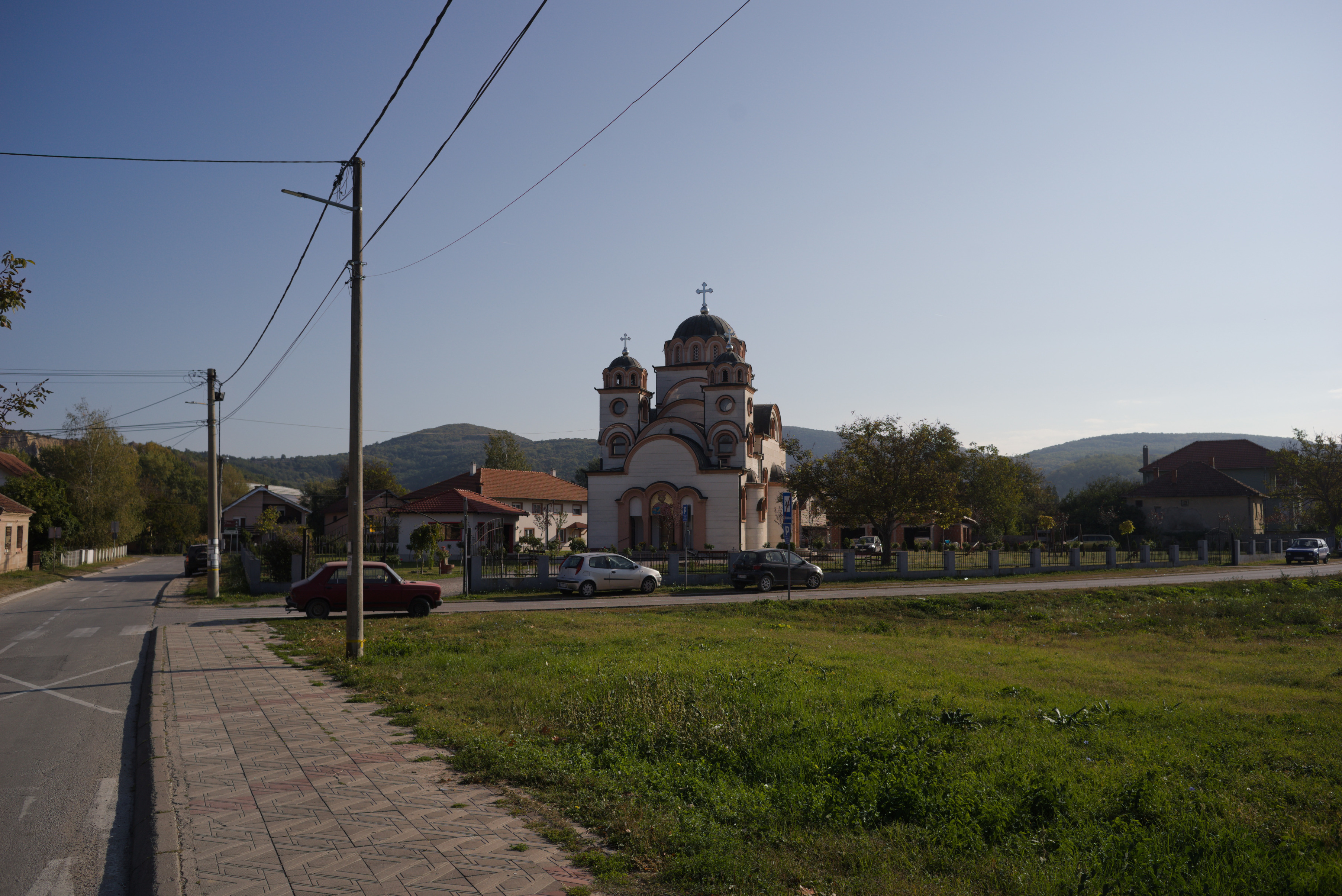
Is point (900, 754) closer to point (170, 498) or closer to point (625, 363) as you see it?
point (625, 363)

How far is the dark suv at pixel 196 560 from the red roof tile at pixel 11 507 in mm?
9299

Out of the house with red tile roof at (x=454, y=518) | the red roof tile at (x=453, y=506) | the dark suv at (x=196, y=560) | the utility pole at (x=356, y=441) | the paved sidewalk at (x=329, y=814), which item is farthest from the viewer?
the red roof tile at (x=453, y=506)

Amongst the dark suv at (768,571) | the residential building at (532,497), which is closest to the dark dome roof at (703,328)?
the residential building at (532,497)

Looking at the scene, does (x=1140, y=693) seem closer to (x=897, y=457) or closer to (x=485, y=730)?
(x=485, y=730)

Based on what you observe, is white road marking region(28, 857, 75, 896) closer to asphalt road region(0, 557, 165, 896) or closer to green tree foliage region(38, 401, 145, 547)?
asphalt road region(0, 557, 165, 896)

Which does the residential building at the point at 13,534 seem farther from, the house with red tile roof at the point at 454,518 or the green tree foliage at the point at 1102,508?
the green tree foliage at the point at 1102,508

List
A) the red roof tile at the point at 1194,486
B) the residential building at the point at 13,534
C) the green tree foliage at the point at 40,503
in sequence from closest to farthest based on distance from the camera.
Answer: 1. the residential building at the point at 13,534
2. the green tree foliage at the point at 40,503
3. the red roof tile at the point at 1194,486

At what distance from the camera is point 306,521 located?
201ft

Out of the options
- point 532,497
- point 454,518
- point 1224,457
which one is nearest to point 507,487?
point 532,497

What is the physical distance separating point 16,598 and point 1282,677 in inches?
1464

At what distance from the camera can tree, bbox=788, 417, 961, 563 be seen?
141 feet

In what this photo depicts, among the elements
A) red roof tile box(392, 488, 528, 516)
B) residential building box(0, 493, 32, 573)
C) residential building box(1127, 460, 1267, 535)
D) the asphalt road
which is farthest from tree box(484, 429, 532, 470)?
the asphalt road

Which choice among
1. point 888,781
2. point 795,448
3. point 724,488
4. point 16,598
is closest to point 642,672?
point 888,781

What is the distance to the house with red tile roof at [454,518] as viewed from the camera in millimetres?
49000
